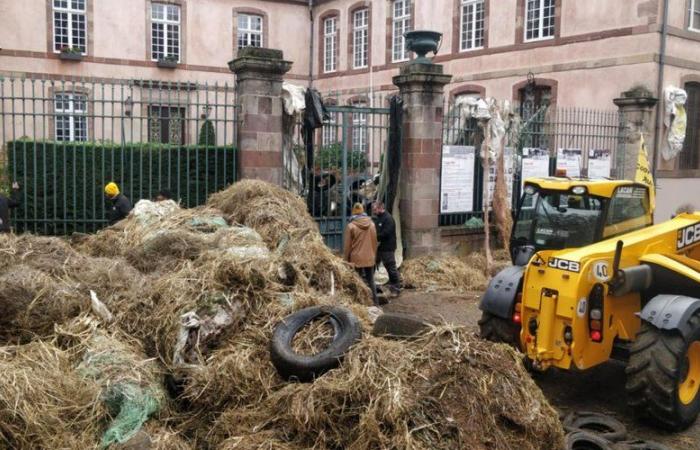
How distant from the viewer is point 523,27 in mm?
21609

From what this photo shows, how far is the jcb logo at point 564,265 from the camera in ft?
19.2

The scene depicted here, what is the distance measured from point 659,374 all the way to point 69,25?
25346 mm

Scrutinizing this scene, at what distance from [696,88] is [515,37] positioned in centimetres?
556

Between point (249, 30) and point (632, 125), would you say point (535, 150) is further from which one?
point (249, 30)

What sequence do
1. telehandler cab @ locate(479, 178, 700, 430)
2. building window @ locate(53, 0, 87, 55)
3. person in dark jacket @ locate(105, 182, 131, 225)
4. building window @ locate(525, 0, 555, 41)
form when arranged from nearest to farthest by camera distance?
telehandler cab @ locate(479, 178, 700, 430), person in dark jacket @ locate(105, 182, 131, 225), building window @ locate(525, 0, 555, 41), building window @ locate(53, 0, 87, 55)

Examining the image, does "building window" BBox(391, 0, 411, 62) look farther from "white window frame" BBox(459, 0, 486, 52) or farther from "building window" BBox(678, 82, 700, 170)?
"building window" BBox(678, 82, 700, 170)

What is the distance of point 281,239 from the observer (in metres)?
8.80

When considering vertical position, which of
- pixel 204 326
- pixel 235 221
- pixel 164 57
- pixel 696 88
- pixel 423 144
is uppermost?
pixel 164 57

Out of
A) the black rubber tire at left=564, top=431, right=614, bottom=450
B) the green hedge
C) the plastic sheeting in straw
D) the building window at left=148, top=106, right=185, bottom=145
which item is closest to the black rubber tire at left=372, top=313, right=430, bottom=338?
the black rubber tire at left=564, top=431, right=614, bottom=450

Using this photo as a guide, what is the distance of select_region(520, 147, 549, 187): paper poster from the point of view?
14.1 meters

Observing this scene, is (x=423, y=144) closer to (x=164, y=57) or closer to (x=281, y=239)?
(x=281, y=239)

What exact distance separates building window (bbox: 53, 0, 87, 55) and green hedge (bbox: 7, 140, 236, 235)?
16.7 metres

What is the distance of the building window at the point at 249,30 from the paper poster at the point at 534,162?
1776 centimetres

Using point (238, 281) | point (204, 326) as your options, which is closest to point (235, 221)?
point (238, 281)
